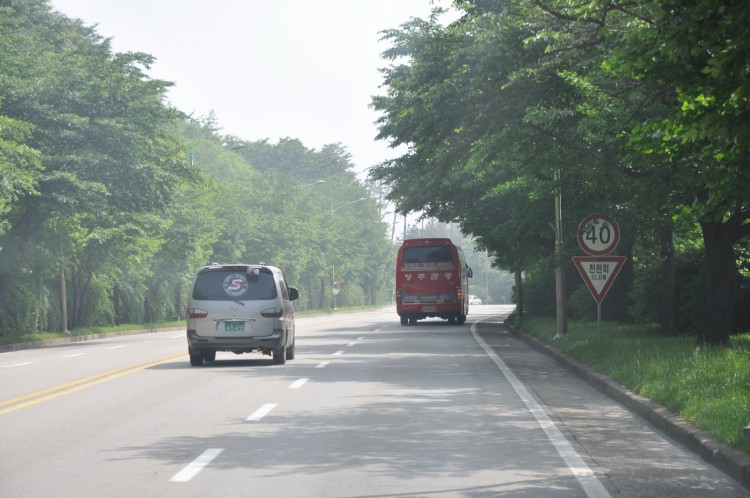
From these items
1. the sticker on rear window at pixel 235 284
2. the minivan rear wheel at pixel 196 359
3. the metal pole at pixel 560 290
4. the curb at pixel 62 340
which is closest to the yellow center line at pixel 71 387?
the minivan rear wheel at pixel 196 359

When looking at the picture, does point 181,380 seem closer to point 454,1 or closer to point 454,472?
point 454,1

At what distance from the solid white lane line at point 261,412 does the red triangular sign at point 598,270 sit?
9.23 metres

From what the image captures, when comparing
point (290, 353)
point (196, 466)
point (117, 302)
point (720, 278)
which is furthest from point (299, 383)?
point (117, 302)

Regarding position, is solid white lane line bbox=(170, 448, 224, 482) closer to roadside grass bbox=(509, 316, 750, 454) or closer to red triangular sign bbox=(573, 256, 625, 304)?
roadside grass bbox=(509, 316, 750, 454)

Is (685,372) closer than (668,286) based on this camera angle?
Yes

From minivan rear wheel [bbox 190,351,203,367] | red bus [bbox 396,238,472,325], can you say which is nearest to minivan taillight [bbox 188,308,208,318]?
minivan rear wheel [bbox 190,351,203,367]

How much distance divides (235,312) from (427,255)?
25143 millimetres

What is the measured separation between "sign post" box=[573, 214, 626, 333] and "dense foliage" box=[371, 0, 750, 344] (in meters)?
0.30

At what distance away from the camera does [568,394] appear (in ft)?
51.8

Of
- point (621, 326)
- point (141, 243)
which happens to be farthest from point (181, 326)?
point (621, 326)

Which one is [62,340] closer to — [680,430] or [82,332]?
[82,332]

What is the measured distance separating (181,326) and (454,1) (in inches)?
1590

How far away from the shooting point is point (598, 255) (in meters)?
21.7

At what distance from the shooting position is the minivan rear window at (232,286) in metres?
20.8
